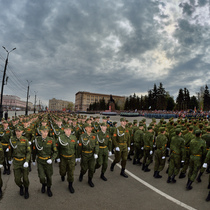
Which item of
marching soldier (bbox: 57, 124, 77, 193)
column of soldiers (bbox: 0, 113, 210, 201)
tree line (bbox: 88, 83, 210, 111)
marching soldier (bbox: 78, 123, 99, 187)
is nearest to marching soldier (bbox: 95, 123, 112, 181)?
column of soldiers (bbox: 0, 113, 210, 201)

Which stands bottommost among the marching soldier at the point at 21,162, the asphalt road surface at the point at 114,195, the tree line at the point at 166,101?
the asphalt road surface at the point at 114,195

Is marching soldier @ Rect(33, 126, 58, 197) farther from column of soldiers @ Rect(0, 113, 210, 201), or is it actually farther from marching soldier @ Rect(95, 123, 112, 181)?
marching soldier @ Rect(95, 123, 112, 181)

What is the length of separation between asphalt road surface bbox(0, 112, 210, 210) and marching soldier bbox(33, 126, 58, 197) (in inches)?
16.4

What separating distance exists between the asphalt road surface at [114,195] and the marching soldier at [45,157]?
42 cm

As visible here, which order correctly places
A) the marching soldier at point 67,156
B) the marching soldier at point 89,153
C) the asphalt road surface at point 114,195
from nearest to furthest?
the asphalt road surface at point 114,195 < the marching soldier at point 67,156 < the marching soldier at point 89,153

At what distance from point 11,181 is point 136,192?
13.4ft

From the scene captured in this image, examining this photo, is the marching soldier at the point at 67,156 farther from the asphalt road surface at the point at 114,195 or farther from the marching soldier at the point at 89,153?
the asphalt road surface at the point at 114,195

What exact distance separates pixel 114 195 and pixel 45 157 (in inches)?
87.3

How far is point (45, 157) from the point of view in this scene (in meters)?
4.46

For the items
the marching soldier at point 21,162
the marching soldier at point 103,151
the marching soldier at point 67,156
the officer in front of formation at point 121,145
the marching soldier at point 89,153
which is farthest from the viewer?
the officer in front of formation at point 121,145

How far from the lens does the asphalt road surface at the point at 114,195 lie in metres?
3.95

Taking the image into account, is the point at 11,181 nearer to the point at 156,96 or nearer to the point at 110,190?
the point at 110,190

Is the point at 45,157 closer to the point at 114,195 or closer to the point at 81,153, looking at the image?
the point at 81,153

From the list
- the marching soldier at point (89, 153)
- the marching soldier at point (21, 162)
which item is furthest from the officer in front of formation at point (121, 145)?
the marching soldier at point (21, 162)
